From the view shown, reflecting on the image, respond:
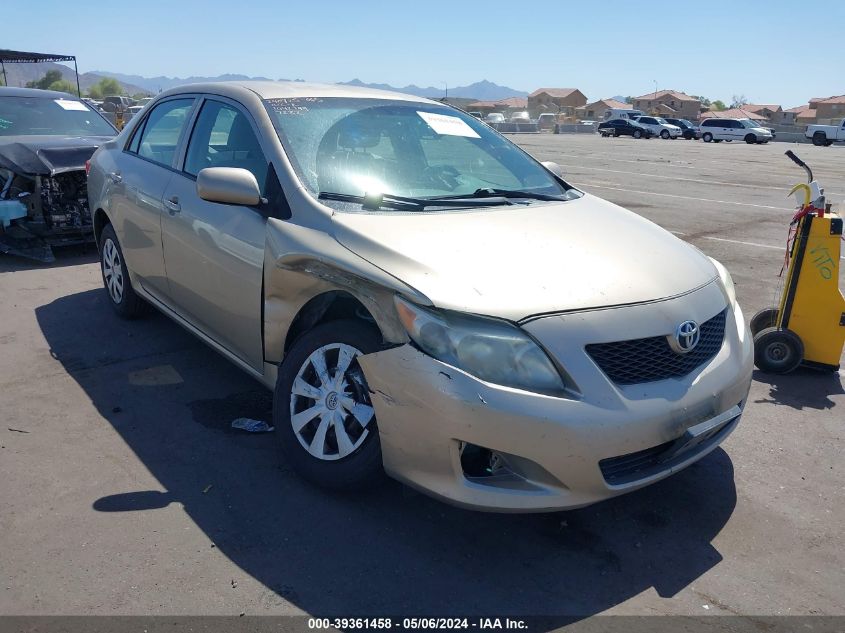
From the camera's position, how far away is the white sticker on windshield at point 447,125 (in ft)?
14.4

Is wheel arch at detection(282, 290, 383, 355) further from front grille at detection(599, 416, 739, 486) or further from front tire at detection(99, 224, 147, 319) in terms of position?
front tire at detection(99, 224, 147, 319)

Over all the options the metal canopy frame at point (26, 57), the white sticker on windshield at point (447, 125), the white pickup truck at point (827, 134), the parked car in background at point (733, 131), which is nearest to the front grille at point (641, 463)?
the white sticker on windshield at point (447, 125)

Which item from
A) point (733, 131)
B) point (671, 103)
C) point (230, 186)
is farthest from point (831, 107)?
point (230, 186)

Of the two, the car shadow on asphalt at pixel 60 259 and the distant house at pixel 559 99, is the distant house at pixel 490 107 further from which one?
the car shadow on asphalt at pixel 60 259

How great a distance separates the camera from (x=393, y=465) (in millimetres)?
2930

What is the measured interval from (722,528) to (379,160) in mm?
2410

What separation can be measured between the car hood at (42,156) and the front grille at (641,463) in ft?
21.8

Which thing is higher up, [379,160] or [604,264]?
[379,160]

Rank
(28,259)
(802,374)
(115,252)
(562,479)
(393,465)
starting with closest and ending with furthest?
(562,479)
(393,465)
(802,374)
(115,252)
(28,259)

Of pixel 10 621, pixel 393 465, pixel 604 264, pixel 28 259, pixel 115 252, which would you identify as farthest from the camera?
pixel 28 259

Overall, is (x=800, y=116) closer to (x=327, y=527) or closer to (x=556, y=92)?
(x=556, y=92)

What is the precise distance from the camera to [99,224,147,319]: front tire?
5426mm

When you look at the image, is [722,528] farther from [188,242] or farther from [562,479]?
[188,242]

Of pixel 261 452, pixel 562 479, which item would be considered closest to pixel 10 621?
pixel 261 452
